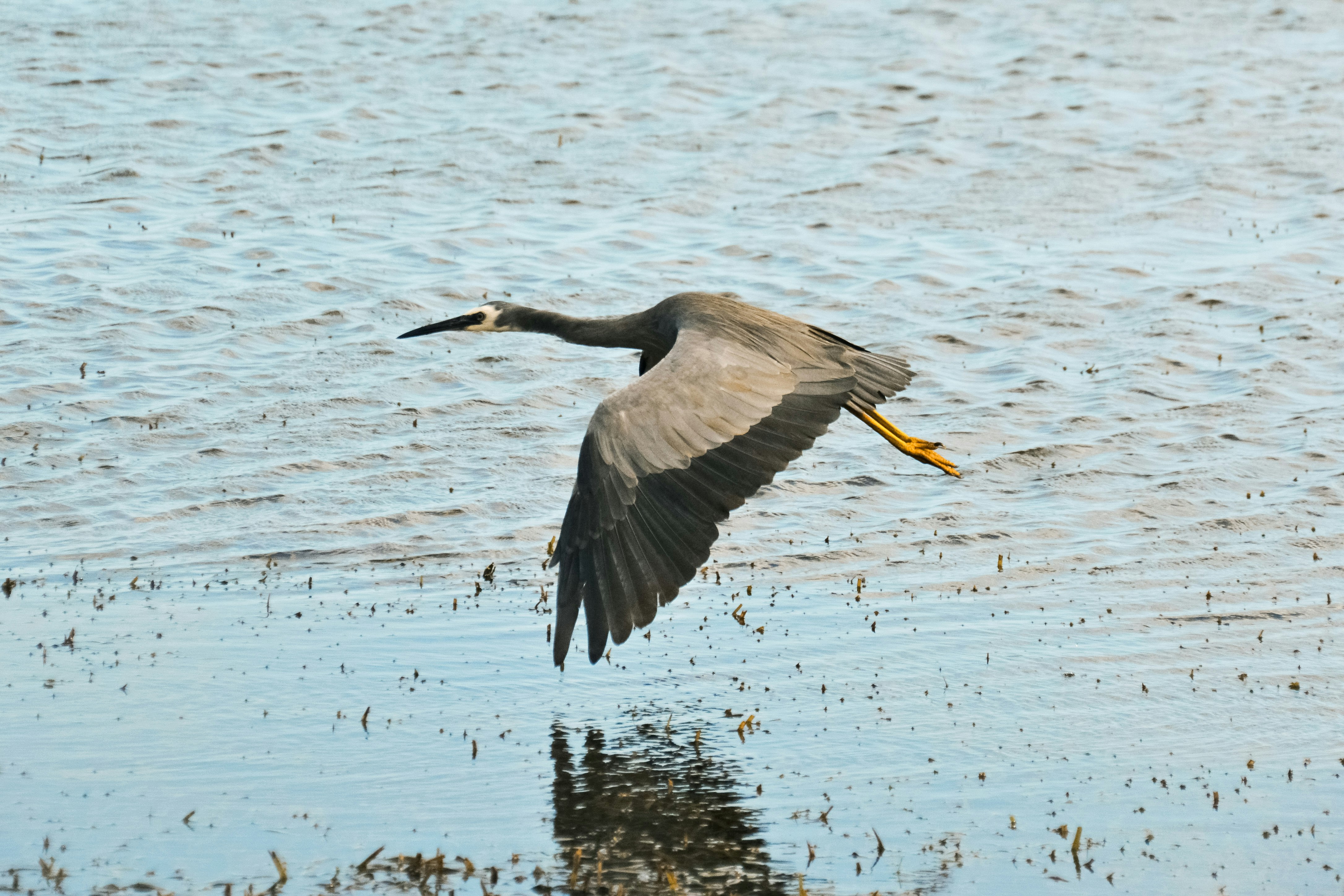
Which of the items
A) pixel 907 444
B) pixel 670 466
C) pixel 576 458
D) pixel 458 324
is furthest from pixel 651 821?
pixel 576 458

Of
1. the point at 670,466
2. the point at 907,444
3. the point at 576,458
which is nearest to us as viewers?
the point at 670,466

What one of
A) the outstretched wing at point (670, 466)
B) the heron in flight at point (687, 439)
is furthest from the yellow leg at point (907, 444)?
the outstretched wing at point (670, 466)

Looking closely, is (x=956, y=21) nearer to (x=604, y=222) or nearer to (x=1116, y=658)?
(x=604, y=222)

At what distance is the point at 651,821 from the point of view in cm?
640

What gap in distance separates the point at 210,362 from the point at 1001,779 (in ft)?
26.4

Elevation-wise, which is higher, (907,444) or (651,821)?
(651,821)

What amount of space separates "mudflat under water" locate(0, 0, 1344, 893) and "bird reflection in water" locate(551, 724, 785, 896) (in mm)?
26

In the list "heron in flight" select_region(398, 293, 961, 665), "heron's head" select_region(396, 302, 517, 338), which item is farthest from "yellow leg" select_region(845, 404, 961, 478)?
"heron's head" select_region(396, 302, 517, 338)

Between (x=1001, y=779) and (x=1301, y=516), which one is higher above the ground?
(x=1001, y=779)

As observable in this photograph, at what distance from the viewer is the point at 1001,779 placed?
6801mm

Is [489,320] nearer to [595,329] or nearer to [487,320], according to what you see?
[487,320]

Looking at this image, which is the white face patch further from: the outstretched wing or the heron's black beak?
the outstretched wing

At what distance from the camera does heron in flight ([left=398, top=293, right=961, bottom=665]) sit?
22.6 feet

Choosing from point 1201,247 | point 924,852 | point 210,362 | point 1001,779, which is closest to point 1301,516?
point 1001,779
